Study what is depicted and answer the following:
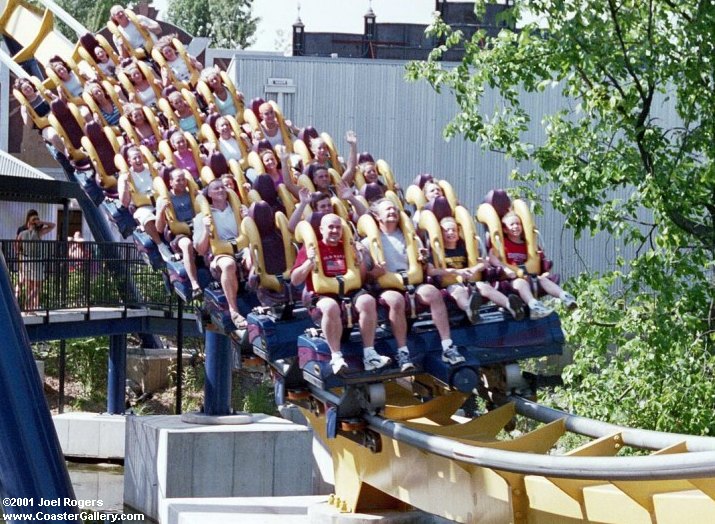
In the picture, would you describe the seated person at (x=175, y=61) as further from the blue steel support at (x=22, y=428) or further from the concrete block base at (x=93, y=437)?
the blue steel support at (x=22, y=428)

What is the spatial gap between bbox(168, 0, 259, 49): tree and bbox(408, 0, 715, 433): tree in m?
39.1

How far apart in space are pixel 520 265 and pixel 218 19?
138ft

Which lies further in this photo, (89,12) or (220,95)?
(89,12)

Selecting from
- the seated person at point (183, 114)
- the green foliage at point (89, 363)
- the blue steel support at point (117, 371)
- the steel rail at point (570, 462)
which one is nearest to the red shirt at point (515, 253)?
the steel rail at point (570, 462)

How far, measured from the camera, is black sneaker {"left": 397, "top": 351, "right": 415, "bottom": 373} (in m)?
8.16

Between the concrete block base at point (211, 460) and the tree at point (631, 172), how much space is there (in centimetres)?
385

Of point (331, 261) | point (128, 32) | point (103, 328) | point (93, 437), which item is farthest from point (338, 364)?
point (93, 437)

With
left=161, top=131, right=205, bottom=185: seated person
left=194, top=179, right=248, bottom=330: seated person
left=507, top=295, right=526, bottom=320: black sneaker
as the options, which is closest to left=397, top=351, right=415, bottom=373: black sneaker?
left=507, top=295, right=526, bottom=320: black sneaker

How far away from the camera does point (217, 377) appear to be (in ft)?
45.4

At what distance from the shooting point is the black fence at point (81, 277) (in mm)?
13422

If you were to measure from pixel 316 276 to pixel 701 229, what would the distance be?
12.5ft

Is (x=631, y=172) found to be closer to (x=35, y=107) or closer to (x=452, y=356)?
(x=452, y=356)

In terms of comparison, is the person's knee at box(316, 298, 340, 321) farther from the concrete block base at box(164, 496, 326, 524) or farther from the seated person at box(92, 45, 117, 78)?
the seated person at box(92, 45, 117, 78)

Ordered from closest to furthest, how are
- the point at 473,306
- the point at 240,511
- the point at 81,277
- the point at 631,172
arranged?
1. the point at 473,306
2. the point at 631,172
3. the point at 240,511
4. the point at 81,277
